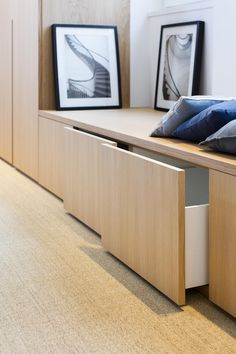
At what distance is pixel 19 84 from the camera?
152 inches

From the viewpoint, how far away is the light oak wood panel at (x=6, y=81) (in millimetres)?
4016

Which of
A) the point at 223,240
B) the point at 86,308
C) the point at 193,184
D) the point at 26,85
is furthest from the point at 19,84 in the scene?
the point at 223,240

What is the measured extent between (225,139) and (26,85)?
2303 millimetres

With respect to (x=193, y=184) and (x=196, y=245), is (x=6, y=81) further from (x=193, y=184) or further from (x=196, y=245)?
(x=196, y=245)

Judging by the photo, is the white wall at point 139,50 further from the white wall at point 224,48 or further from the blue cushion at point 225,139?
the blue cushion at point 225,139

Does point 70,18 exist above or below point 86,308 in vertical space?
Result: above

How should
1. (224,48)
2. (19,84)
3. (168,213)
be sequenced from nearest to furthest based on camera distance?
(168,213), (224,48), (19,84)

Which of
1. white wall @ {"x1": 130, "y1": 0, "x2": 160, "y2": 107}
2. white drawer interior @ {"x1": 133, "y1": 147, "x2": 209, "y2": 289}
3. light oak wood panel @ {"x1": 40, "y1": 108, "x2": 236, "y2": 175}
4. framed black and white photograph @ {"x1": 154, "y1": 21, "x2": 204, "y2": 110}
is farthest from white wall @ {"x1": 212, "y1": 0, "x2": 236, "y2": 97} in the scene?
white drawer interior @ {"x1": 133, "y1": 147, "x2": 209, "y2": 289}

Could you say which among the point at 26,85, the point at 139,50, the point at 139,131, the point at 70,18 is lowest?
the point at 139,131

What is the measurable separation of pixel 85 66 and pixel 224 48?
96 centimetres

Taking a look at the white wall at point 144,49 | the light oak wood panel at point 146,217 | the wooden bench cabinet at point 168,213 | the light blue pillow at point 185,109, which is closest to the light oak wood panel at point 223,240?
the wooden bench cabinet at point 168,213

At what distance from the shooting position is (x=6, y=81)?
4.17m

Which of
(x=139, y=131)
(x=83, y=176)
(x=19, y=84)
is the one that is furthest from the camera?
(x=19, y=84)

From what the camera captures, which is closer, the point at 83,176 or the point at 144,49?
the point at 83,176
